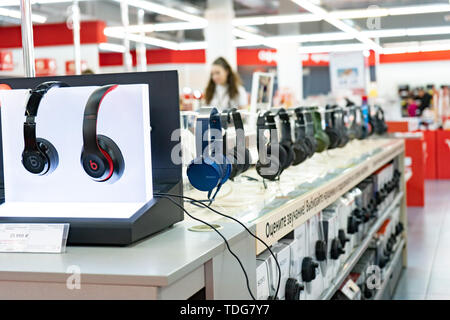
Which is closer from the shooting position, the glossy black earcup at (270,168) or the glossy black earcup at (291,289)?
Result: the glossy black earcup at (291,289)

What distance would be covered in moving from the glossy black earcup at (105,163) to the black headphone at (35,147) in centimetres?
11

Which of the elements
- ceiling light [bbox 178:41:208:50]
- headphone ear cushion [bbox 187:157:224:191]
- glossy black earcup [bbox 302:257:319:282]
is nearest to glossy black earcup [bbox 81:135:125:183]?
headphone ear cushion [bbox 187:157:224:191]

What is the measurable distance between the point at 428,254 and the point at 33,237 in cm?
483

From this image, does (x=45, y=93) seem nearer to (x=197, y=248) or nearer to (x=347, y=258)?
(x=197, y=248)

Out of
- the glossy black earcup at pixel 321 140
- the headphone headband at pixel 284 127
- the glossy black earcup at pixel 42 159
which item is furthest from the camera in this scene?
the glossy black earcup at pixel 321 140

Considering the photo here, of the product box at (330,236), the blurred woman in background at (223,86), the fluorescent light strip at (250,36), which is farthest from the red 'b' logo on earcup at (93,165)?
the fluorescent light strip at (250,36)

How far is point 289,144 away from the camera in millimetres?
2377

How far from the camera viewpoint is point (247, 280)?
1.39 metres

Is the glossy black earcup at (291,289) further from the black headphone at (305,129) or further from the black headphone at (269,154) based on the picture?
the black headphone at (305,129)

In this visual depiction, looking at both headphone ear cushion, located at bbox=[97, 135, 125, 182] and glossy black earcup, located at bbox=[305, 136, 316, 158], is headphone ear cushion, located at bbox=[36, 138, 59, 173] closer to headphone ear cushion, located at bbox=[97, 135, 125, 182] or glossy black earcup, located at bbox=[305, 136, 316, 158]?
headphone ear cushion, located at bbox=[97, 135, 125, 182]

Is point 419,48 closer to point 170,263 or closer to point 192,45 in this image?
point 170,263

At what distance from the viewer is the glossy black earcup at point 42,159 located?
4.69ft

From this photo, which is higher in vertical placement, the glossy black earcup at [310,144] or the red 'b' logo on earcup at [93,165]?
the red 'b' logo on earcup at [93,165]

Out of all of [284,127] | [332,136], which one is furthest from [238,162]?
[332,136]
